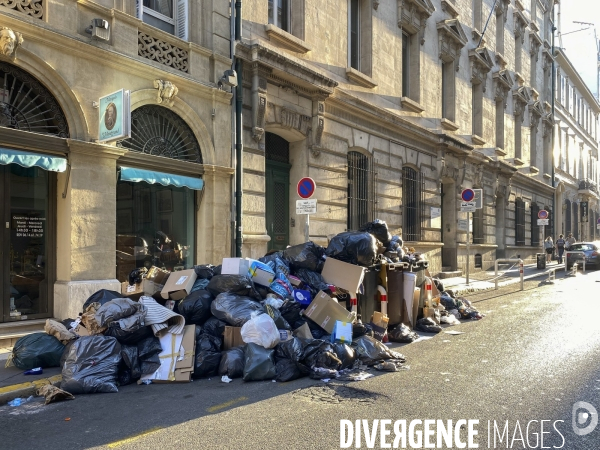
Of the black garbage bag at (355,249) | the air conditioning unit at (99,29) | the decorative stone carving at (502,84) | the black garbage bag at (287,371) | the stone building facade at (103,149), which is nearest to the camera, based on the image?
the black garbage bag at (287,371)

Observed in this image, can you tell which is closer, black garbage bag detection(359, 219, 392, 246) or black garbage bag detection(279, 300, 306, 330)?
black garbage bag detection(279, 300, 306, 330)

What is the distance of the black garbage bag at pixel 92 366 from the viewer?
200 inches

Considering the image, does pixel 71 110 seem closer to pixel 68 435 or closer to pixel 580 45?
pixel 68 435

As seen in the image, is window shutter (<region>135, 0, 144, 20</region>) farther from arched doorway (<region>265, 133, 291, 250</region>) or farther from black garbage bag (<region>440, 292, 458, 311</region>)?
black garbage bag (<region>440, 292, 458, 311</region>)

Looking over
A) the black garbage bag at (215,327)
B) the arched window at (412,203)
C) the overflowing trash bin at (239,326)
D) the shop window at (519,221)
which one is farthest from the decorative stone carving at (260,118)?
the shop window at (519,221)

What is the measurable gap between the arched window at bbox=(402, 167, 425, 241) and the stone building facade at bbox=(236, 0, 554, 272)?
0.05m

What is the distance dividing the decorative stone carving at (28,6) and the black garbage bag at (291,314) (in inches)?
218

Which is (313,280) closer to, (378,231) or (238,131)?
(378,231)

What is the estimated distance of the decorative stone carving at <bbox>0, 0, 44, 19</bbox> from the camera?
6.97 m

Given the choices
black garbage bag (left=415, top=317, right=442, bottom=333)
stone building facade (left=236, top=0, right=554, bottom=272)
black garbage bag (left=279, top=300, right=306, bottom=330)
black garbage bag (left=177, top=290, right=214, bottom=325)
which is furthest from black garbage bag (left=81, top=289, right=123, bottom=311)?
black garbage bag (left=415, top=317, right=442, bottom=333)

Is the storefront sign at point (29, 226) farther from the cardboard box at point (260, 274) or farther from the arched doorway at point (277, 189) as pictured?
the arched doorway at point (277, 189)

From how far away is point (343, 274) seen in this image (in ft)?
24.0

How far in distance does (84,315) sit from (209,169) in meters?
4.37

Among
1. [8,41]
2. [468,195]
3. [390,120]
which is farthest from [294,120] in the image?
[468,195]
